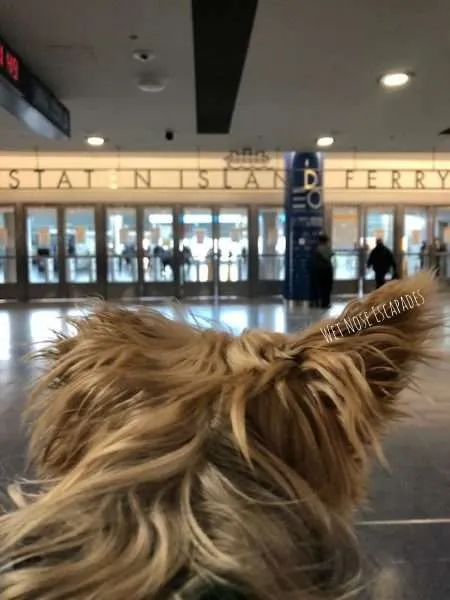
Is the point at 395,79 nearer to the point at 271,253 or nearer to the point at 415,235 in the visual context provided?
the point at 271,253

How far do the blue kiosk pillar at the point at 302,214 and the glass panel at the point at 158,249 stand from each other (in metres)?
3.89

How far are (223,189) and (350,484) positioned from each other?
17.1 metres

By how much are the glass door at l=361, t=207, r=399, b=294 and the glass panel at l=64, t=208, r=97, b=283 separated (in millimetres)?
7562

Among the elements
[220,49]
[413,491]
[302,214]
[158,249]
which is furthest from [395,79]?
[158,249]

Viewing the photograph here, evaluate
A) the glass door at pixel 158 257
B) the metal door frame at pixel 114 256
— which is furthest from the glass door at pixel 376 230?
the metal door frame at pixel 114 256

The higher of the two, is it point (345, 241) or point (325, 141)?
point (325, 141)

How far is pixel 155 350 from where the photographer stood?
0.71 meters

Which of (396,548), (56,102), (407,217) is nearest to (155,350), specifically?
(396,548)

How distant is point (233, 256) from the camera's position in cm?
1795

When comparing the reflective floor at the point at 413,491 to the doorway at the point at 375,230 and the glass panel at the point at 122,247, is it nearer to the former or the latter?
the glass panel at the point at 122,247

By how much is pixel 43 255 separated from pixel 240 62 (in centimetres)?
1188

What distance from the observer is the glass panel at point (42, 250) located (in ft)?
56.9

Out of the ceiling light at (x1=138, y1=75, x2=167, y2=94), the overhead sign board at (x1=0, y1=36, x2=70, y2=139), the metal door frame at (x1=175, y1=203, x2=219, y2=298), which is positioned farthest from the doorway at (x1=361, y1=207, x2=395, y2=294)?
the ceiling light at (x1=138, y1=75, x2=167, y2=94)

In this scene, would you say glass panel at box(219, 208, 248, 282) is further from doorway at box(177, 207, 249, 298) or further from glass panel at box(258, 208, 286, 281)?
glass panel at box(258, 208, 286, 281)
